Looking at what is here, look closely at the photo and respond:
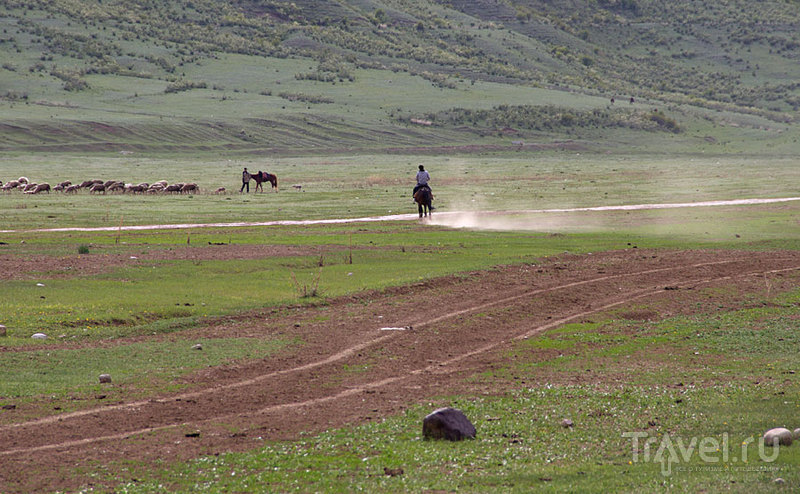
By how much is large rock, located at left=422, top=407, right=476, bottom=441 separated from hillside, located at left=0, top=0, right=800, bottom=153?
9371 centimetres

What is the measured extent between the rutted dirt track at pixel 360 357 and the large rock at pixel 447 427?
1.63 m

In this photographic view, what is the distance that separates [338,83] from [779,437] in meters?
140

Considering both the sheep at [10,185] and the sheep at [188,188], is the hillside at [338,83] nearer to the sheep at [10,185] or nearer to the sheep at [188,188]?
the sheep at [10,185]

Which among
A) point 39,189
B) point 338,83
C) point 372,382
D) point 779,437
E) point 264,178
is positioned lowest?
point 372,382

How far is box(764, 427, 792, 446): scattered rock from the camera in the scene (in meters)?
10.7

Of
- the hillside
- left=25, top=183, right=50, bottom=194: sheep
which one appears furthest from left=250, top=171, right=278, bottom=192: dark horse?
the hillside

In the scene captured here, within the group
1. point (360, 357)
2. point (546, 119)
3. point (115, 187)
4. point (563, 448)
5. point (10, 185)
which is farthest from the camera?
point (546, 119)

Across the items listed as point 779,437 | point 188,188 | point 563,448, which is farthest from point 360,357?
point 188,188

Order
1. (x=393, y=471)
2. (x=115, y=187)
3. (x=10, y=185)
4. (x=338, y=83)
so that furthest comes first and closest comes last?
(x=338, y=83) < (x=115, y=187) < (x=10, y=185) < (x=393, y=471)

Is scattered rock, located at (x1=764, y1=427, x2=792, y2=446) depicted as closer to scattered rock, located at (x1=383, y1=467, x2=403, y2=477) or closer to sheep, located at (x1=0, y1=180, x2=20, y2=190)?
scattered rock, located at (x1=383, y1=467, x2=403, y2=477)

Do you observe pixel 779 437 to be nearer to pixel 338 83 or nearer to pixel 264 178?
pixel 264 178

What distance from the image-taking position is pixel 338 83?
147 metres

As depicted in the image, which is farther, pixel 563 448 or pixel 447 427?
pixel 447 427

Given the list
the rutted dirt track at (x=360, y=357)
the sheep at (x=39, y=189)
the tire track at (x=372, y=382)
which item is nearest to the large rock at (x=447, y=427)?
the rutted dirt track at (x=360, y=357)
